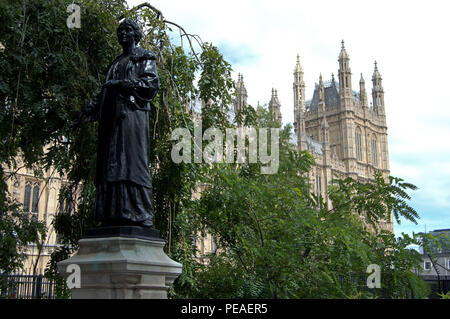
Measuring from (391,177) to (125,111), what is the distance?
483cm

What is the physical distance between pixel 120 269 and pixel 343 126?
207 feet

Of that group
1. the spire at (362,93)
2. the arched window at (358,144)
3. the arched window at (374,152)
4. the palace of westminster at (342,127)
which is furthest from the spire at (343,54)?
the arched window at (374,152)

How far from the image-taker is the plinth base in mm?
4242

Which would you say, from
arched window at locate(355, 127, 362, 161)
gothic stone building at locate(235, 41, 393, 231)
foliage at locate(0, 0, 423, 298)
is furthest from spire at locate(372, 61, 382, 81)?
foliage at locate(0, 0, 423, 298)

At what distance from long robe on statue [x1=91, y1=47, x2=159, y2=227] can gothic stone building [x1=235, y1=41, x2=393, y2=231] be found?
52694 mm

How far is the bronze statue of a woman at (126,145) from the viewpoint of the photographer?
4723 millimetres

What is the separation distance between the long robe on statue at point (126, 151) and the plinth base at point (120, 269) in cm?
28

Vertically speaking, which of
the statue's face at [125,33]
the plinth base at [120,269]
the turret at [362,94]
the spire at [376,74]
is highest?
the spire at [376,74]

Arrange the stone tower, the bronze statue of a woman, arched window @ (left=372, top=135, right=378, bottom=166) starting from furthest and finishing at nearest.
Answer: arched window @ (left=372, top=135, right=378, bottom=166), the stone tower, the bronze statue of a woman

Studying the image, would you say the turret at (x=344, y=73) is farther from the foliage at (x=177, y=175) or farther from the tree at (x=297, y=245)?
the foliage at (x=177, y=175)

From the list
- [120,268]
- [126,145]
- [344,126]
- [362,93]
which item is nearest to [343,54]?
[362,93]

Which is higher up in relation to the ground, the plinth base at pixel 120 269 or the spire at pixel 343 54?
the spire at pixel 343 54

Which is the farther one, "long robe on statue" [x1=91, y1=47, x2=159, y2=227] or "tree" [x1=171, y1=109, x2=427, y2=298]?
"tree" [x1=171, y1=109, x2=427, y2=298]

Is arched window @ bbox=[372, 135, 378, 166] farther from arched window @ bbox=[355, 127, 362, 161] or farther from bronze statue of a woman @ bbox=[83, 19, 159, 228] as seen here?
bronze statue of a woman @ bbox=[83, 19, 159, 228]
